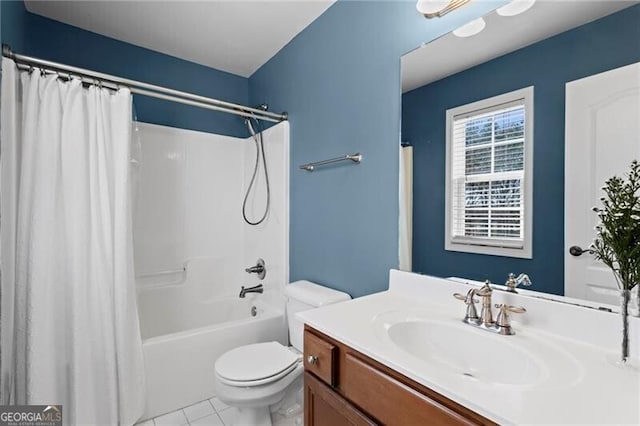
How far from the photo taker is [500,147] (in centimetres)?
112

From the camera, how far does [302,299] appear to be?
1.80 m

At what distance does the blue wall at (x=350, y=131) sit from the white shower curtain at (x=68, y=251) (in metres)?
1.04

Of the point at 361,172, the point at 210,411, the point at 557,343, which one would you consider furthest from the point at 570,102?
the point at 210,411

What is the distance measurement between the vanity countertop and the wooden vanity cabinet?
0.03 m

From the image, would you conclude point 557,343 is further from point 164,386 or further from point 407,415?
point 164,386

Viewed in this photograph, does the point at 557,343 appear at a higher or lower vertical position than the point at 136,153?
lower

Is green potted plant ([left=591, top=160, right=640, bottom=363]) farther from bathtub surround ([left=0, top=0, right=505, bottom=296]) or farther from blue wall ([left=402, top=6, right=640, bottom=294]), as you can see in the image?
bathtub surround ([left=0, top=0, right=505, bottom=296])

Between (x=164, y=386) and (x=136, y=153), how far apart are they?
1.37 m

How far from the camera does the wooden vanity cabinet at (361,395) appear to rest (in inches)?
27.2

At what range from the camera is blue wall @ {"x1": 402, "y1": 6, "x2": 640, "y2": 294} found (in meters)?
0.92

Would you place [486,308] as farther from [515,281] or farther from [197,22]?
[197,22]

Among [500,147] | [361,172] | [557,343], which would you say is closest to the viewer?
[557,343]

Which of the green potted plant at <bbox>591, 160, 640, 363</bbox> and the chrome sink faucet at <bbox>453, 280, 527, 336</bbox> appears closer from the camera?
the green potted plant at <bbox>591, 160, 640, 363</bbox>

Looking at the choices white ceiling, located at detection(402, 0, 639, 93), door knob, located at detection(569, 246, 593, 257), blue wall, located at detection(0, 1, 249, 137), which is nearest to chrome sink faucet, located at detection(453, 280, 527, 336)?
door knob, located at detection(569, 246, 593, 257)
